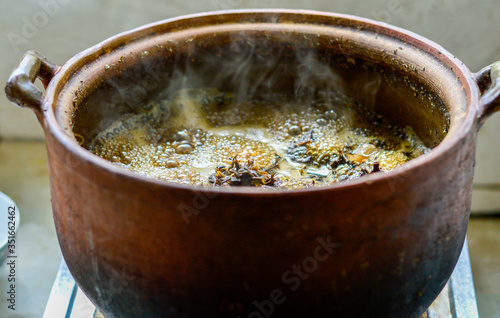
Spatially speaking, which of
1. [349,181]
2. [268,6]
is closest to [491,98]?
[349,181]

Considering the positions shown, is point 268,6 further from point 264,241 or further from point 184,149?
point 264,241

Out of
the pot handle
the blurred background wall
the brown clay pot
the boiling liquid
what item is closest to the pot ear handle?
the brown clay pot

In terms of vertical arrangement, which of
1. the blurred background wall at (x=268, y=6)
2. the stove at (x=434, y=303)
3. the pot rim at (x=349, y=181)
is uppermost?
the blurred background wall at (x=268, y=6)

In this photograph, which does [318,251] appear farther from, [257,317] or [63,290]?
[63,290]

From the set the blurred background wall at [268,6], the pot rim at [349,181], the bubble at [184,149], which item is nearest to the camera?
the pot rim at [349,181]

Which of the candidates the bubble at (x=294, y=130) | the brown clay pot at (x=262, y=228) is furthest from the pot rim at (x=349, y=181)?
the bubble at (x=294, y=130)

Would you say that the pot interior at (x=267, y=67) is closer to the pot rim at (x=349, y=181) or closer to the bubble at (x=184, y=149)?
the pot rim at (x=349, y=181)

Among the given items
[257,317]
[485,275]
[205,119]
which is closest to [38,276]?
[205,119]
